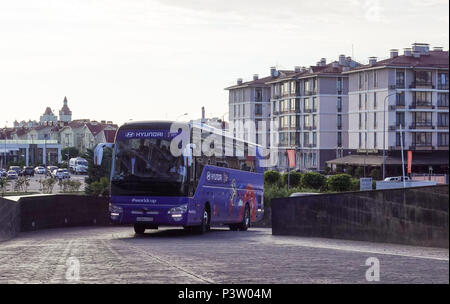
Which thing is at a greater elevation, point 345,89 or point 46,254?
point 345,89

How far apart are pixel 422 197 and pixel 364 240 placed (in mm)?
3653

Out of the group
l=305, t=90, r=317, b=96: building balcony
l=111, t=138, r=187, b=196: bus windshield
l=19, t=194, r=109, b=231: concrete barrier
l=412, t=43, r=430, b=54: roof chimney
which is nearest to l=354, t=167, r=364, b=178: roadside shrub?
l=412, t=43, r=430, b=54: roof chimney

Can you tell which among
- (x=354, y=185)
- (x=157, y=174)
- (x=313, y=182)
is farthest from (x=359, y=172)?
(x=157, y=174)

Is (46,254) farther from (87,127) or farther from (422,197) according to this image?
(87,127)

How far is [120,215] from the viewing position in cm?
2358

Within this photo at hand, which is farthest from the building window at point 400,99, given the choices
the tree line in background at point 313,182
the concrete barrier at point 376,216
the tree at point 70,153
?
Answer: the tree at point 70,153

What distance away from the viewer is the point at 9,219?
22.7m

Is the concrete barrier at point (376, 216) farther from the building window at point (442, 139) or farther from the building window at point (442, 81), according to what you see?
the building window at point (442, 81)

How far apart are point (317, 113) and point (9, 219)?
309ft

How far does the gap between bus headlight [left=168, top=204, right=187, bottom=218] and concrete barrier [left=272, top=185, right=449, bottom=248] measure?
2.99 meters

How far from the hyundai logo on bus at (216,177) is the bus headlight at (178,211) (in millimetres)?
2271

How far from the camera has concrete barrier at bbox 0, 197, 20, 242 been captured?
847 inches

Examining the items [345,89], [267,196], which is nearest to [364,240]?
[267,196]
